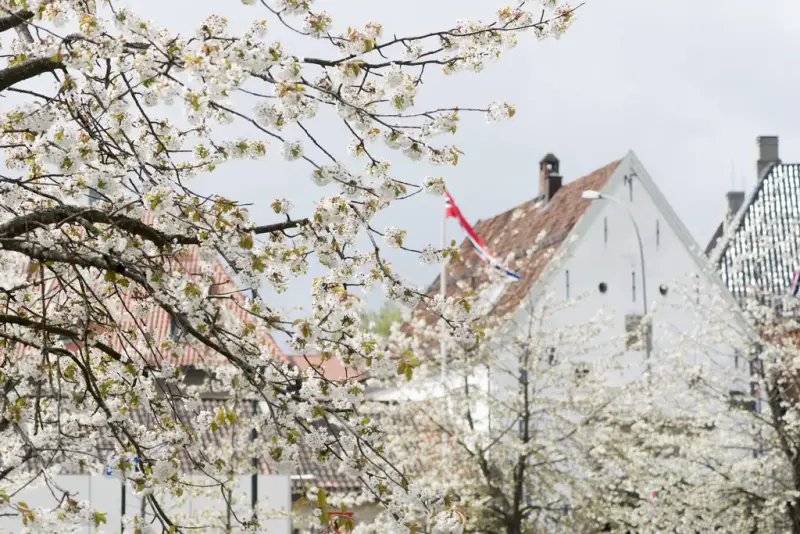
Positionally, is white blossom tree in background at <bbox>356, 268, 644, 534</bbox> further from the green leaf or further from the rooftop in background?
the rooftop in background

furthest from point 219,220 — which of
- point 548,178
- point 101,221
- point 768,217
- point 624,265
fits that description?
point 768,217

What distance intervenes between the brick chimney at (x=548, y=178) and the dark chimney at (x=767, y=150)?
990 centimetres

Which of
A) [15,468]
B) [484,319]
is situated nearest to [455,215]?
[484,319]

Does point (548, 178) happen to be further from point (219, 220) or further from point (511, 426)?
point (219, 220)

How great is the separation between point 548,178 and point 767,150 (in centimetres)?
1121

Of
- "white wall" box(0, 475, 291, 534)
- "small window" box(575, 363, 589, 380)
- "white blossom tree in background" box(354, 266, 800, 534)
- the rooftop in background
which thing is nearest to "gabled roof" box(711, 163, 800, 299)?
the rooftop in background

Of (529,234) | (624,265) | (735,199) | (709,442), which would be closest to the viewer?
(709,442)

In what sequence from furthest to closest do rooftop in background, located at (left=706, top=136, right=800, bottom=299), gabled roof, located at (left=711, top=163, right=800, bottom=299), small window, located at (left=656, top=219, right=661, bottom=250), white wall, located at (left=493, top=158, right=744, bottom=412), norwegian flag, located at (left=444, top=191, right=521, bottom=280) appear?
1. gabled roof, located at (left=711, top=163, right=800, bottom=299)
2. rooftop in background, located at (left=706, top=136, right=800, bottom=299)
3. small window, located at (left=656, top=219, right=661, bottom=250)
4. white wall, located at (left=493, top=158, right=744, bottom=412)
5. norwegian flag, located at (left=444, top=191, right=521, bottom=280)

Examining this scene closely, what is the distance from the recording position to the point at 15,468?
764 cm

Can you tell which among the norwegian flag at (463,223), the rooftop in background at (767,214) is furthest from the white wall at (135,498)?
the rooftop in background at (767,214)

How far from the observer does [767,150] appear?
3975cm

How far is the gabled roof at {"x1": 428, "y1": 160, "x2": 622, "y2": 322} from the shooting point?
27.3 metres

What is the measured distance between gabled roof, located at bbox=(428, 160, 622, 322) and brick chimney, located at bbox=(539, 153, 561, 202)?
10.7 inches

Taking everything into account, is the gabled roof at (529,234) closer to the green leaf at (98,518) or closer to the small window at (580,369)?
the small window at (580,369)
